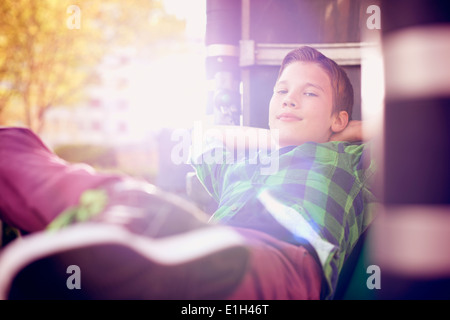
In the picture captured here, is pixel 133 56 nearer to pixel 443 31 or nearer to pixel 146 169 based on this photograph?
pixel 146 169

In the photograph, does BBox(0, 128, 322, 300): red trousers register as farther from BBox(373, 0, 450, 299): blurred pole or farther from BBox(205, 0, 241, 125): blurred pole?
BBox(205, 0, 241, 125): blurred pole

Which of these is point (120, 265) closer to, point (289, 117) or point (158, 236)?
point (158, 236)

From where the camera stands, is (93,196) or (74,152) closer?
(93,196)

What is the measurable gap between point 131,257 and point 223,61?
47.2 inches

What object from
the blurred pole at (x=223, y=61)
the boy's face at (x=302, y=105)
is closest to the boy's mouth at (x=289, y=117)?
the boy's face at (x=302, y=105)

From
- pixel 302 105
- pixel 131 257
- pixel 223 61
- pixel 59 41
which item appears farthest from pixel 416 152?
pixel 59 41

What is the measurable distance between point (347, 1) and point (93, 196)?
1440 mm

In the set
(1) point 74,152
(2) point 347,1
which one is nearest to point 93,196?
(1) point 74,152

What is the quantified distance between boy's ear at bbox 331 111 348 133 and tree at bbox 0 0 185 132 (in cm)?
80

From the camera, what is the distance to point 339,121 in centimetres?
148

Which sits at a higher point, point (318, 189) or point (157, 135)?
point (157, 135)

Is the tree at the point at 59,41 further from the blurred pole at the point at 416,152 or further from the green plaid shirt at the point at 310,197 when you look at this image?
the blurred pole at the point at 416,152

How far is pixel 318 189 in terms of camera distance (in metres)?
1.25

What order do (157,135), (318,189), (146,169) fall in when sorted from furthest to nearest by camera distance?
(146,169) → (157,135) → (318,189)
